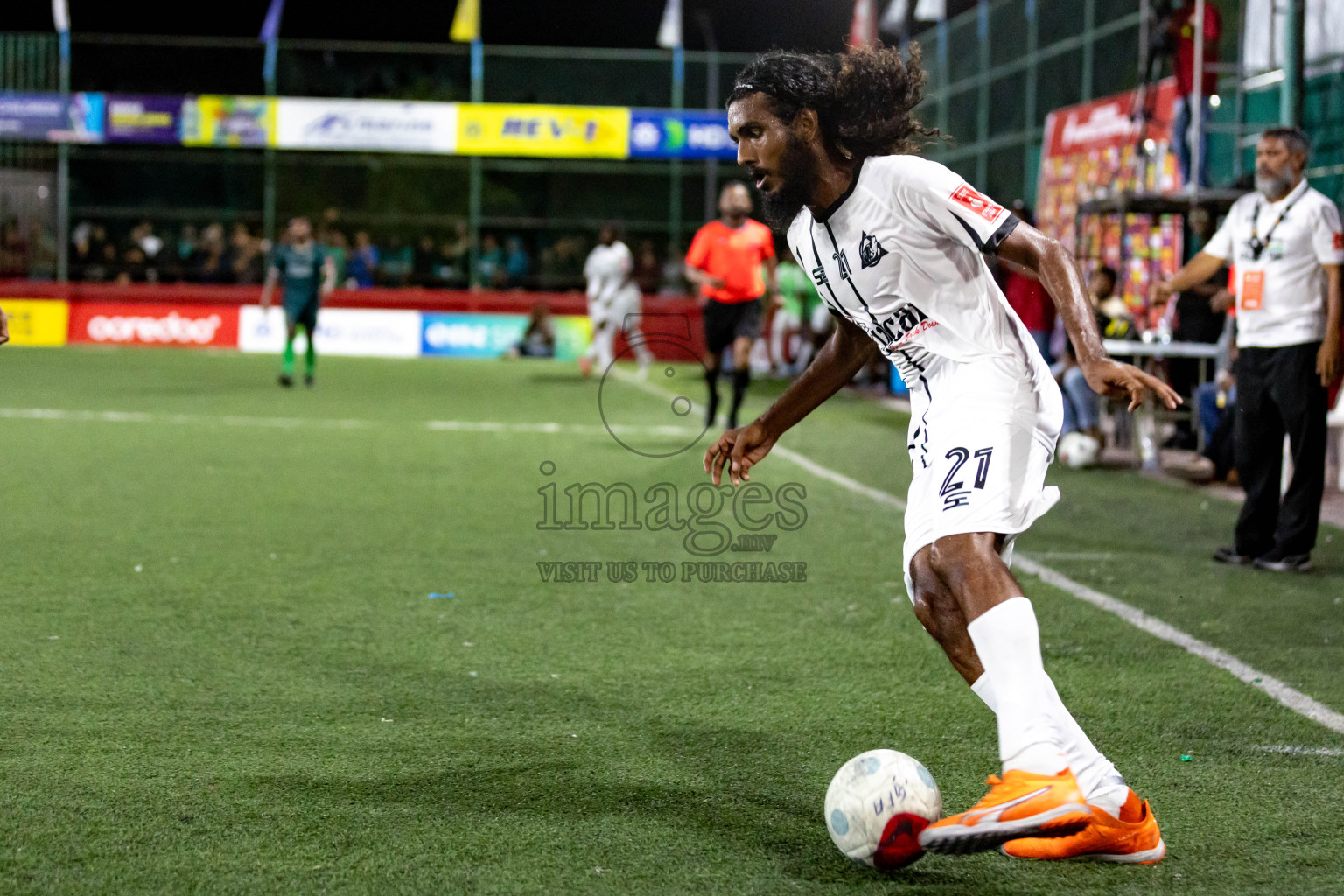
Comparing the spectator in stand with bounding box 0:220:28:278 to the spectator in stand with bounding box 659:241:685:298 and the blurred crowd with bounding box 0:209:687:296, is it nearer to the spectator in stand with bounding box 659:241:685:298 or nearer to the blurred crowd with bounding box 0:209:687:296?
the blurred crowd with bounding box 0:209:687:296

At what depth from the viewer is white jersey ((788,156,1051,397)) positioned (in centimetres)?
349

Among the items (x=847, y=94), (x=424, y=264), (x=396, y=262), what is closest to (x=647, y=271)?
(x=424, y=264)

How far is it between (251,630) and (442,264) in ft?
76.3

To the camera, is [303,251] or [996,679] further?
[303,251]

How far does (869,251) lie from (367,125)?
26420mm

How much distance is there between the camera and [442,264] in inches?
1115

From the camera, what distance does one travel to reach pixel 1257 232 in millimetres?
7441

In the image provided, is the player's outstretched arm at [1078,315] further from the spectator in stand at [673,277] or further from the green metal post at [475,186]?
the green metal post at [475,186]

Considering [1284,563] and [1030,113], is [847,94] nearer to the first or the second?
[1284,563]

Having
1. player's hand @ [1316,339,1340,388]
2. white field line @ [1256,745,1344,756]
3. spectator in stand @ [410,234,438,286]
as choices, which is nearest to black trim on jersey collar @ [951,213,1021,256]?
white field line @ [1256,745,1344,756]

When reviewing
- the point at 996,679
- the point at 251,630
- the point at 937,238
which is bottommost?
the point at 251,630

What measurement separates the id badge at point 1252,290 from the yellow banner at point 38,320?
23.3 m

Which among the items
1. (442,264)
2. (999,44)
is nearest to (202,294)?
(442,264)

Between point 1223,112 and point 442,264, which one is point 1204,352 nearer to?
point 1223,112
